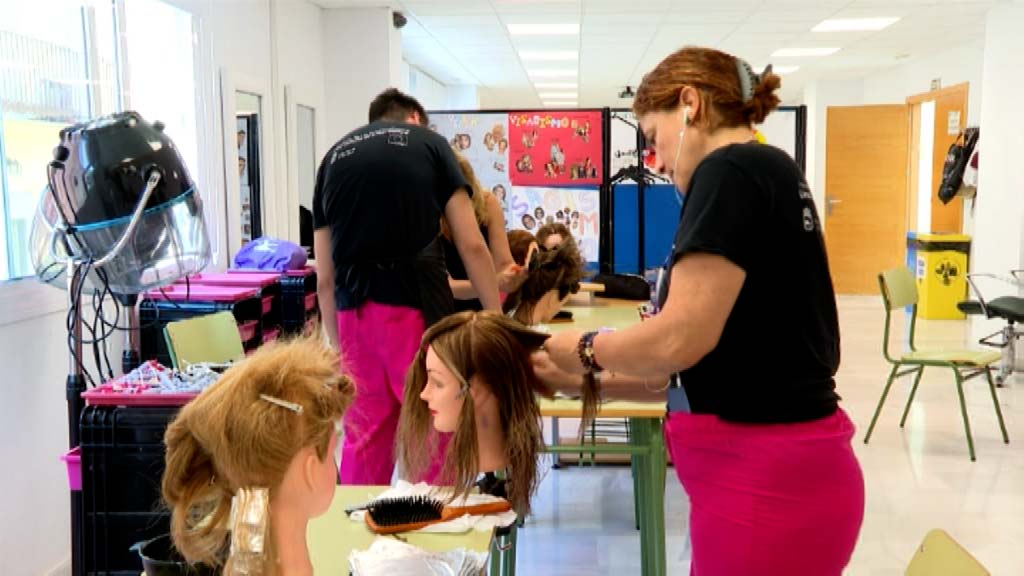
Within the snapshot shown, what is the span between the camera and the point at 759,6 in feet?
23.1

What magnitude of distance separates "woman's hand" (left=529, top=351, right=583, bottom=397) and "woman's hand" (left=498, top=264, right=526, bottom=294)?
5.85 ft

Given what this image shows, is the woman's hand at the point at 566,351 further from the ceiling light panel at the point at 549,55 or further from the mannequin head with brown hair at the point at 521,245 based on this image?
the ceiling light panel at the point at 549,55

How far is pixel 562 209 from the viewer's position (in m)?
5.49

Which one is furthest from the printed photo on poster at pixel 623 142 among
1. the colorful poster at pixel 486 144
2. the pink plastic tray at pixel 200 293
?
the pink plastic tray at pixel 200 293

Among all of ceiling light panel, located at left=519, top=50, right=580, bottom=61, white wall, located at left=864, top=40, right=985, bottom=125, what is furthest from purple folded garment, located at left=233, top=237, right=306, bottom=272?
white wall, located at left=864, top=40, right=985, bottom=125

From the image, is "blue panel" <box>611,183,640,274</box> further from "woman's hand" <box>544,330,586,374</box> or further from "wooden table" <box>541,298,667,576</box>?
"woman's hand" <box>544,330,586,374</box>

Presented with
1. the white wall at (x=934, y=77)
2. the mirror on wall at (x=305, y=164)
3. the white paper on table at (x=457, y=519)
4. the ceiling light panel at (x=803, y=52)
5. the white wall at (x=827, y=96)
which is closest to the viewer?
the white paper on table at (x=457, y=519)

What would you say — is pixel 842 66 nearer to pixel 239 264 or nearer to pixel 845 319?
pixel 845 319

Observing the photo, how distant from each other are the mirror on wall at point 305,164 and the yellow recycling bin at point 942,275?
561cm

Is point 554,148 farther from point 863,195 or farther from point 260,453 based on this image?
point 863,195

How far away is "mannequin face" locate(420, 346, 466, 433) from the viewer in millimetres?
1613

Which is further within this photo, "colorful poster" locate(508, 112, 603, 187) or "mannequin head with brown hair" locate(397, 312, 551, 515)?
"colorful poster" locate(508, 112, 603, 187)

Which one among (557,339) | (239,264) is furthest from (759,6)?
(557,339)

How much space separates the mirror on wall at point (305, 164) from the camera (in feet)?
19.9
